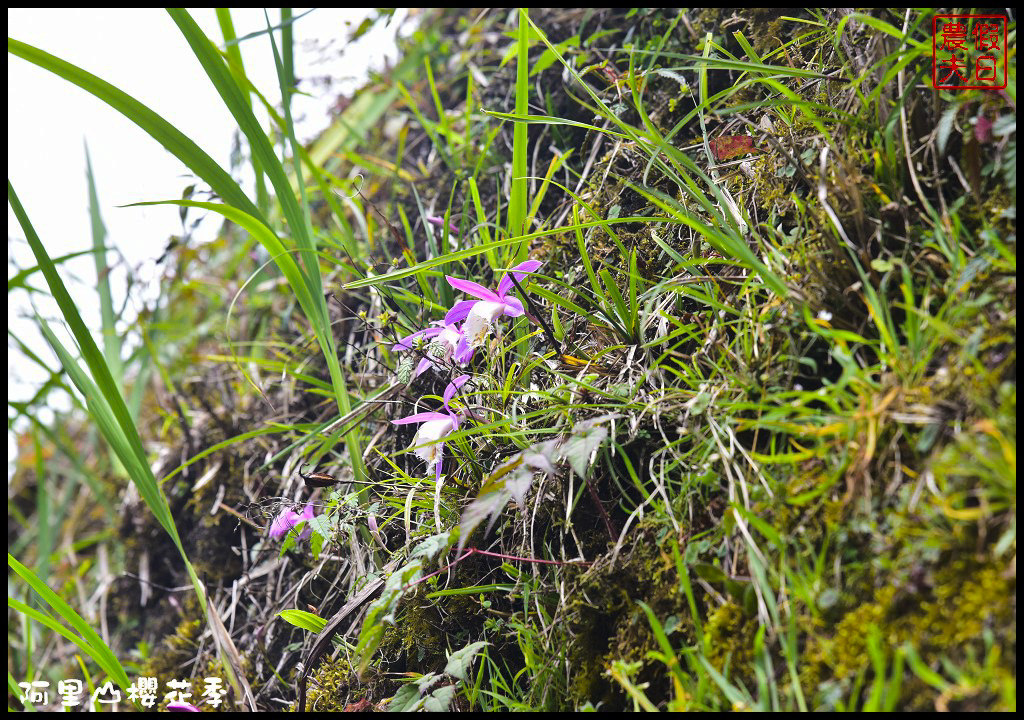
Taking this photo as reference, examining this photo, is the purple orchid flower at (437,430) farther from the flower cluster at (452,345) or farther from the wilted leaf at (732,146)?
the wilted leaf at (732,146)

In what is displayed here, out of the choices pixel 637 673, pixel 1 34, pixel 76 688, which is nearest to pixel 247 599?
pixel 76 688

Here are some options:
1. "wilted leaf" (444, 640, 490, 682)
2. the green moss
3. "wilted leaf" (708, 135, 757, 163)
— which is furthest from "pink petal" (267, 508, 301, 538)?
"wilted leaf" (708, 135, 757, 163)

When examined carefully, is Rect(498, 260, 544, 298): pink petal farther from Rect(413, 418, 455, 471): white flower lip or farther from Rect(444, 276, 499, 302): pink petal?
Rect(413, 418, 455, 471): white flower lip

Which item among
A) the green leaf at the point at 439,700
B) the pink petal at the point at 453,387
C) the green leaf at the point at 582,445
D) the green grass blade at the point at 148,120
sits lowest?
the green leaf at the point at 439,700

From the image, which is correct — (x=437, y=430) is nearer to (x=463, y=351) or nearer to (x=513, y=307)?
(x=463, y=351)

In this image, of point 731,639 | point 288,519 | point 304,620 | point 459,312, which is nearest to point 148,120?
point 459,312

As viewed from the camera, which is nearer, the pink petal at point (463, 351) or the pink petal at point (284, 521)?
the pink petal at point (463, 351)

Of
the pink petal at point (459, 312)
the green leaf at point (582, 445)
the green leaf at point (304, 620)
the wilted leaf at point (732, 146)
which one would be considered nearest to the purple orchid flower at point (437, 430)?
the pink petal at point (459, 312)
